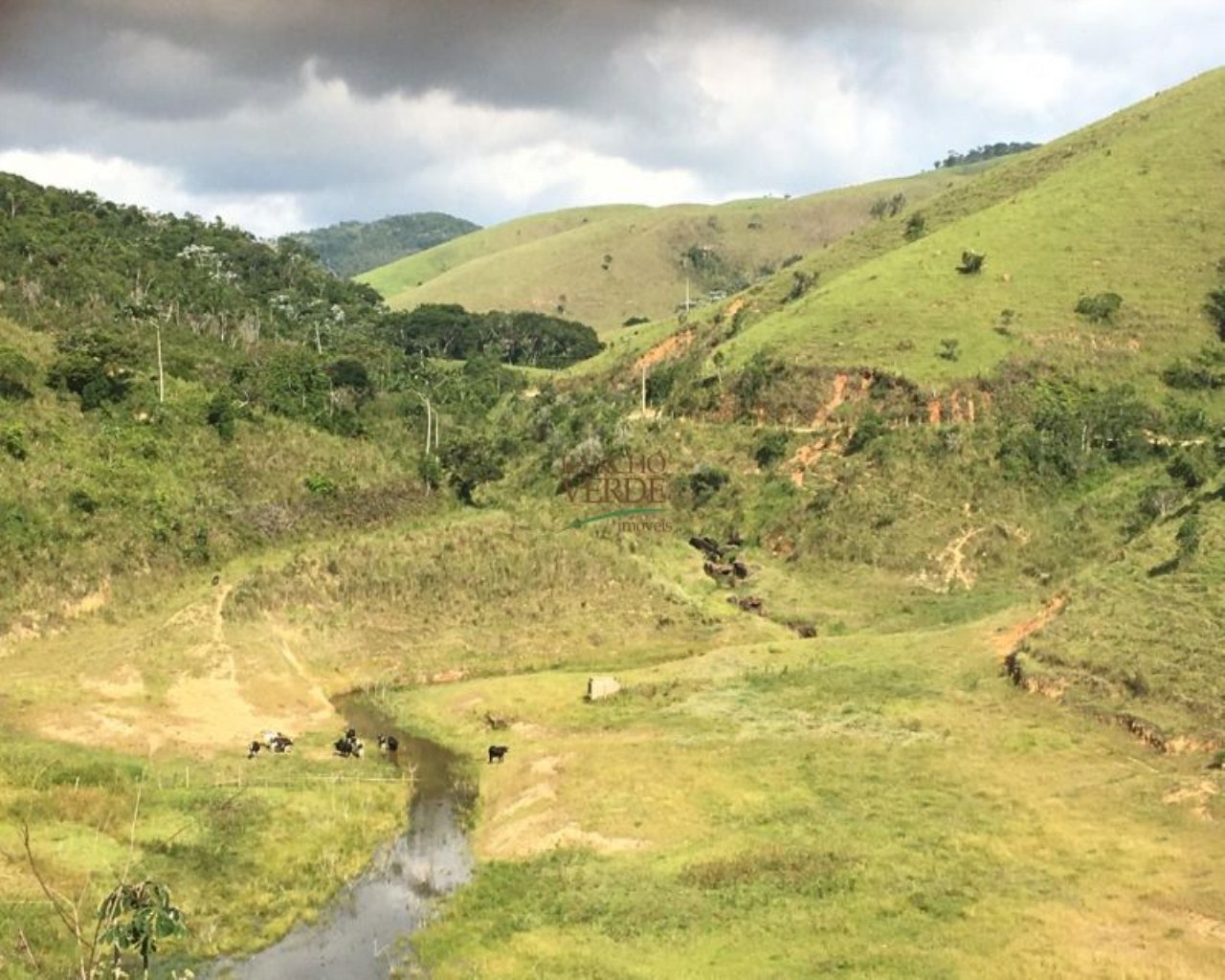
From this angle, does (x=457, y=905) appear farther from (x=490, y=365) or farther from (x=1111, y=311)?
(x=490, y=365)

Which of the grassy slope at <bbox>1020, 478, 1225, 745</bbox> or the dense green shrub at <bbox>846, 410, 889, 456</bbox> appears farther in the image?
the dense green shrub at <bbox>846, 410, 889, 456</bbox>

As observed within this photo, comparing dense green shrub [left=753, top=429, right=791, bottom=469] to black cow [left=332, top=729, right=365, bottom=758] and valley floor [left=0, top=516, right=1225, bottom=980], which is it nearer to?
valley floor [left=0, top=516, right=1225, bottom=980]

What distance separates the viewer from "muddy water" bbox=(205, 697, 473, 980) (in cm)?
2622

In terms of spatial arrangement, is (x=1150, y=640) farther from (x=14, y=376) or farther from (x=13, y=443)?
(x=14, y=376)

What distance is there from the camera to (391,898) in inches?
1180

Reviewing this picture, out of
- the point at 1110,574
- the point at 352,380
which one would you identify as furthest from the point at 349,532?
the point at 1110,574

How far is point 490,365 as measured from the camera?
422 ft

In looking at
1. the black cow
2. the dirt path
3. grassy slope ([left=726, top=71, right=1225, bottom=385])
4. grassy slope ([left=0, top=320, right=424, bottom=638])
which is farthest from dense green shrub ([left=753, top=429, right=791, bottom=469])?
the black cow

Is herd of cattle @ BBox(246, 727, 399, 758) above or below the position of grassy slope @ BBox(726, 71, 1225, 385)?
below

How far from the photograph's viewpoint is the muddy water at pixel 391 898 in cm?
2622

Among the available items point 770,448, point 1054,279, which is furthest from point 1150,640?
point 1054,279

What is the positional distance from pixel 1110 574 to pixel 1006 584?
13.7m

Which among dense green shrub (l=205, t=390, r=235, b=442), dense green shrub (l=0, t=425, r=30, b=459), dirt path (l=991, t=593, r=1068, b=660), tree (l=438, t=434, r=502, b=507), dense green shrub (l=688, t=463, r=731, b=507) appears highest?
dense green shrub (l=205, t=390, r=235, b=442)

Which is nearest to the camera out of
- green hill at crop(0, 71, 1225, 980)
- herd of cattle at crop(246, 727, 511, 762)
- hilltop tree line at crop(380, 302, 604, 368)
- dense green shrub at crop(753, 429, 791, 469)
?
green hill at crop(0, 71, 1225, 980)
